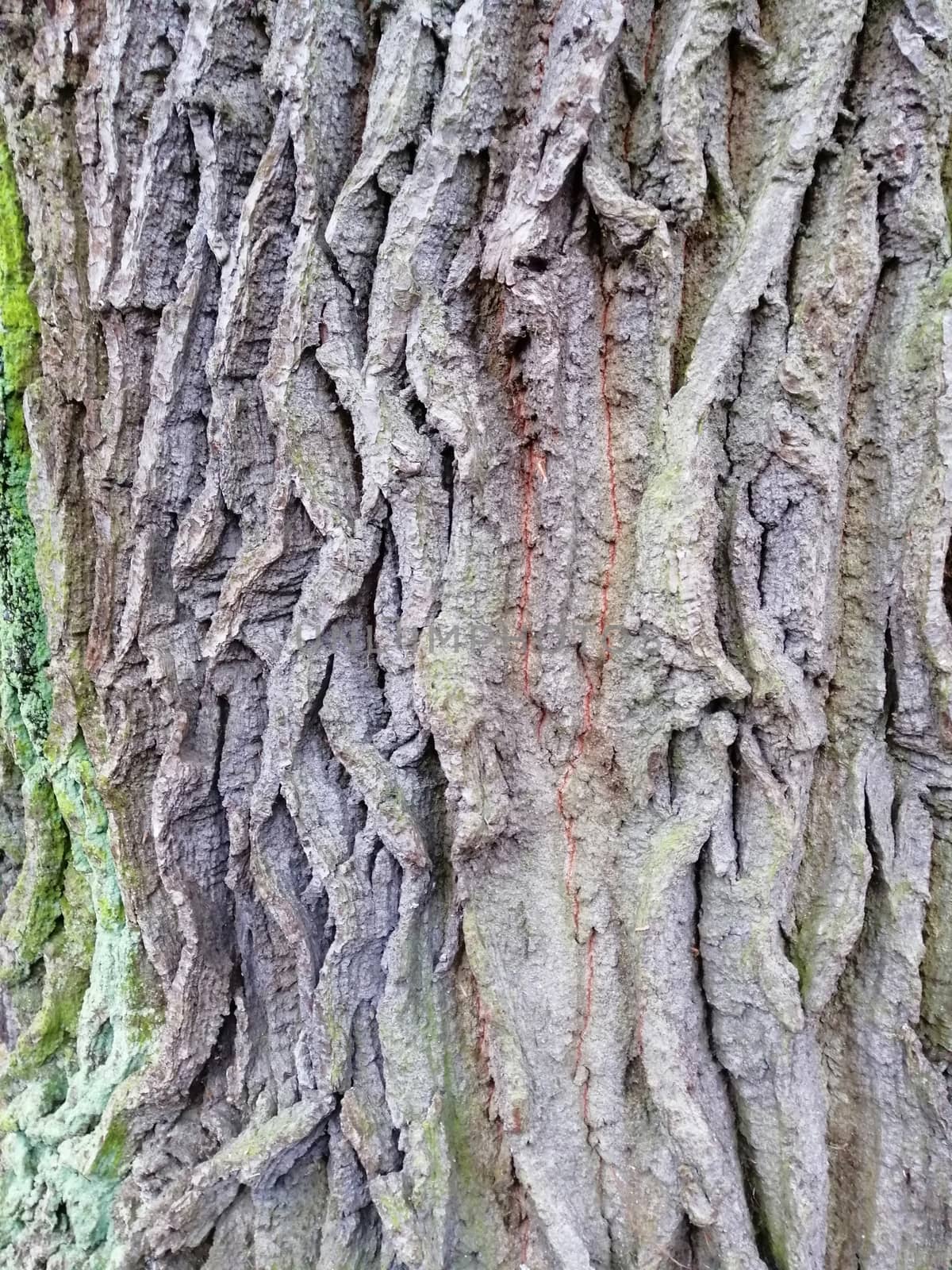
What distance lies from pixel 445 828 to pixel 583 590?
0.44 meters

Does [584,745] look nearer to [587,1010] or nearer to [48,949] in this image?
[587,1010]

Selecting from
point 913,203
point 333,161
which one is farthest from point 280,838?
point 913,203

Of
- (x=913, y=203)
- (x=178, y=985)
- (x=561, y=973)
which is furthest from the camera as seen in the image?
(x=178, y=985)

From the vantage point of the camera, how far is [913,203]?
1061mm

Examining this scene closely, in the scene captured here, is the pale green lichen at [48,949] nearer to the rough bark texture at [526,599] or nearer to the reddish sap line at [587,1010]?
the rough bark texture at [526,599]

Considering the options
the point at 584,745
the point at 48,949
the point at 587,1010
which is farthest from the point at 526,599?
the point at 48,949

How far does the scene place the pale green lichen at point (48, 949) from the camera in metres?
1.35

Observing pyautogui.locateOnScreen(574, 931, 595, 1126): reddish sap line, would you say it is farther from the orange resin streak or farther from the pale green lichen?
the pale green lichen

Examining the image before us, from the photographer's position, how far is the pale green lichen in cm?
135

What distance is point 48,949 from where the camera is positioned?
1.49m

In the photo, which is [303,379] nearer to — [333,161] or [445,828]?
[333,161]

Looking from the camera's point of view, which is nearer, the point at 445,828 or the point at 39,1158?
the point at 445,828

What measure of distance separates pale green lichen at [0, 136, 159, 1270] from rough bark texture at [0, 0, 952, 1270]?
0.34 ft

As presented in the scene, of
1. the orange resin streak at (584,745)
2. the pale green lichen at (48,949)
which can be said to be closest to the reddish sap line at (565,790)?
the orange resin streak at (584,745)
